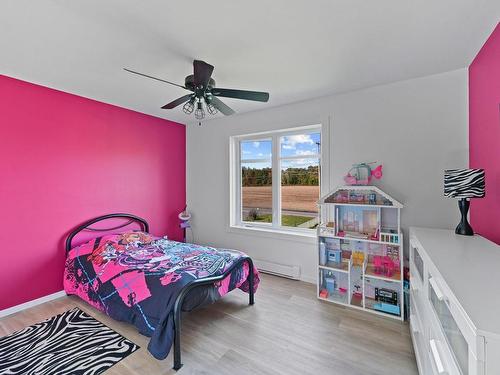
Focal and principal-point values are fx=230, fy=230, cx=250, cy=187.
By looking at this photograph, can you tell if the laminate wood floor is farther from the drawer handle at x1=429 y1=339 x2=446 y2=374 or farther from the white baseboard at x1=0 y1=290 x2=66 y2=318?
the drawer handle at x1=429 y1=339 x2=446 y2=374

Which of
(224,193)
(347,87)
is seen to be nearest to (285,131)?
(347,87)

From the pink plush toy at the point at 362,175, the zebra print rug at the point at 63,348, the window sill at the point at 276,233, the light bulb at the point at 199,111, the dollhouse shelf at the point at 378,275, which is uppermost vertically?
the light bulb at the point at 199,111

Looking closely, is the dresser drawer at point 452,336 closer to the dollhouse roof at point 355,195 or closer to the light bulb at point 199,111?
the dollhouse roof at point 355,195

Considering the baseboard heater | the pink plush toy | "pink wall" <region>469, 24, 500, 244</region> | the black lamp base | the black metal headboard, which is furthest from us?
the baseboard heater

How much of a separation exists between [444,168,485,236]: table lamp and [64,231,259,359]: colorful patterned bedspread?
6.64 ft

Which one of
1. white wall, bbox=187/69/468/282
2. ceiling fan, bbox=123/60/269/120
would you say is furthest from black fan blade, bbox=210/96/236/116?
white wall, bbox=187/69/468/282

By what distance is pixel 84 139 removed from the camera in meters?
3.09

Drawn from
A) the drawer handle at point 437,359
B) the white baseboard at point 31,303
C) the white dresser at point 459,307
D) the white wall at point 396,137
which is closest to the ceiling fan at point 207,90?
the white wall at point 396,137

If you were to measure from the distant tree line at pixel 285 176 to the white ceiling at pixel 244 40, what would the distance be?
4.00 feet

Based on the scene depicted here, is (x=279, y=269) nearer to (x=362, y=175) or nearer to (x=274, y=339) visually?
(x=274, y=339)

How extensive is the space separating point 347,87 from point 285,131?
1033 mm

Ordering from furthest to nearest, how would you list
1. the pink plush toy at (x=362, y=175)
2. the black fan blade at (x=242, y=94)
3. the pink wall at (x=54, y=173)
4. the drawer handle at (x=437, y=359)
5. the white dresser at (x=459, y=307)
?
1. the pink plush toy at (x=362, y=175)
2. the pink wall at (x=54, y=173)
3. the black fan blade at (x=242, y=94)
4. the drawer handle at (x=437, y=359)
5. the white dresser at (x=459, y=307)

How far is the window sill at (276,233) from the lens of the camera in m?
3.23

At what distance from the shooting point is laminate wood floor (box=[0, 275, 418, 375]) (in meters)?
1.76
